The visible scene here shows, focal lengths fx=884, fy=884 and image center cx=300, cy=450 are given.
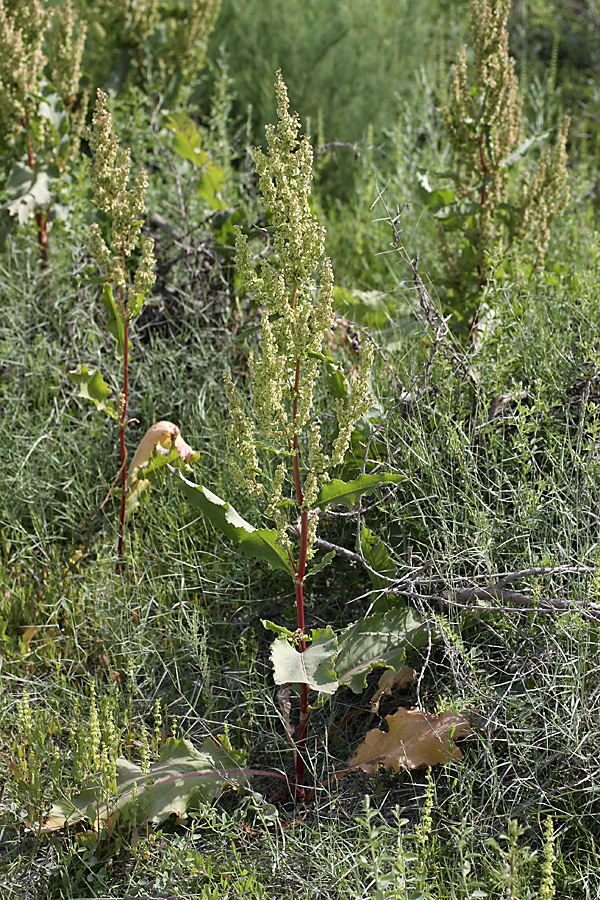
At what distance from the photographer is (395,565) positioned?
228 cm

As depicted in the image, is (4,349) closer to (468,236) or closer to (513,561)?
(468,236)

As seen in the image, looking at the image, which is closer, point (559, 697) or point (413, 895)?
point (413, 895)

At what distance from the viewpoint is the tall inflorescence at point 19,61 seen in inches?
124

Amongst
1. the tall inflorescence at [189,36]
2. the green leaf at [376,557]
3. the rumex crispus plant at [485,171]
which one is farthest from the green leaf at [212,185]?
the green leaf at [376,557]

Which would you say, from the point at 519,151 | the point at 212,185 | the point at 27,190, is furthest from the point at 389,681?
the point at 27,190

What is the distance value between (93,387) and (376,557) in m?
0.96

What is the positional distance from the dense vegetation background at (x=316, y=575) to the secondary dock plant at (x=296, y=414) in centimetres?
9

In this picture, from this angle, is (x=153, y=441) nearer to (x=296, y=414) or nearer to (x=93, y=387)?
(x=93, y=387)

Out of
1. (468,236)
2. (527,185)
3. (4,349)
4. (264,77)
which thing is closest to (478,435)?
(468,236)

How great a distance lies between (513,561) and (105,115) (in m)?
1.54

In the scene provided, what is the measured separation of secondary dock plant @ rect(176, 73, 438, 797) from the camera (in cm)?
181

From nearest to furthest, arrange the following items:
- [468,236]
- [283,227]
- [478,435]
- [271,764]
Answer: [283,227], [271,764], [478,435], [468,236]

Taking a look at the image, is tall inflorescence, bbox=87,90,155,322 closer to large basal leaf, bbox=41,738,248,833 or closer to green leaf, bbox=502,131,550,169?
large basal leaf, bbox=41,738,248,833

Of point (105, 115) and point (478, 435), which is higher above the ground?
point (105, 115)
